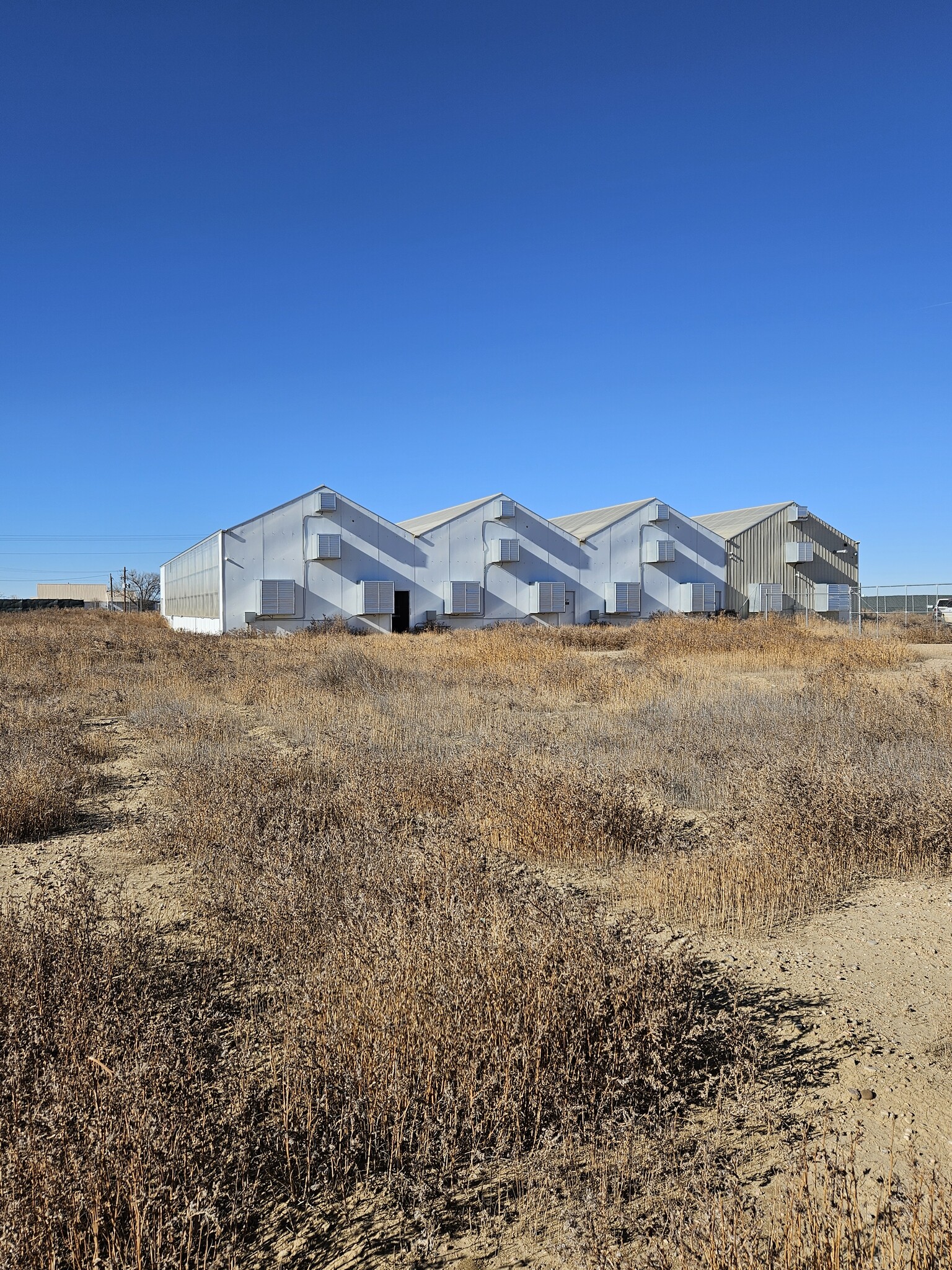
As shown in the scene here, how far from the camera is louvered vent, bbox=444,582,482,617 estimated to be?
3441 centimetres

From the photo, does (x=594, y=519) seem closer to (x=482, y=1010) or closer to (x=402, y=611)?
(x=402, y=611)

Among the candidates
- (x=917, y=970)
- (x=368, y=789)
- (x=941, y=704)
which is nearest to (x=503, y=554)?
(x=941, y=704)

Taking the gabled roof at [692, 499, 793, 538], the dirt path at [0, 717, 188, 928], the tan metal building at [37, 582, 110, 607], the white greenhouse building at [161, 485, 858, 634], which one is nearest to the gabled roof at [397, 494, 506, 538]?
the white greenhouse building at [161, 485, 858, 634]

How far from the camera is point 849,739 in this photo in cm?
847

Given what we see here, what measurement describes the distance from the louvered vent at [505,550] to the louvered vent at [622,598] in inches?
202

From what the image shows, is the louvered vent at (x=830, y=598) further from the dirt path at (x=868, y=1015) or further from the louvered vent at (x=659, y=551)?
the dirt path at (x=868, y=1015)

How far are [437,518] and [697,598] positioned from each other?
15360mm

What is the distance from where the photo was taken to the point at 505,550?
114ft

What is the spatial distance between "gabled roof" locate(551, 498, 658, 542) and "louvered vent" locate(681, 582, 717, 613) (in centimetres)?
448

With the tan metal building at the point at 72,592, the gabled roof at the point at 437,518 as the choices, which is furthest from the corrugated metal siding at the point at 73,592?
the gabled roof at the point at 437,518

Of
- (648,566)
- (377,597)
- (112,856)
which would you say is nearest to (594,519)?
(648,566)

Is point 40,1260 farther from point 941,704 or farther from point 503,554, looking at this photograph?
point 503,554

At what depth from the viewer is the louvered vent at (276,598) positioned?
102 feet

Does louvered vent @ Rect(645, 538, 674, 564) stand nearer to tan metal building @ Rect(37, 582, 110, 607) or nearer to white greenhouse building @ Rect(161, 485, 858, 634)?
white greenhouse building @ Rect(161, 485, 858, 634)
